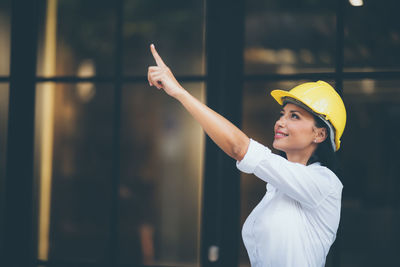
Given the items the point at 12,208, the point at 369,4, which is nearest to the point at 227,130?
the point at 369,4

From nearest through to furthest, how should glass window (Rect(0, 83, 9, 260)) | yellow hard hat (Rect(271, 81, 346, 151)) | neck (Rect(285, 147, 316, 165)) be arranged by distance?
yellow hard hat (Rect(271, 81, 346, 151)), neck (Rect(285, 147, 316, 165)), glass window (Rect(0, 83, 9, 260))

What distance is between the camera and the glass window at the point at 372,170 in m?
2.98

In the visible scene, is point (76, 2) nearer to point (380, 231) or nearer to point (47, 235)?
point (47, 235)

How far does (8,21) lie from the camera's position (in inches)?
137

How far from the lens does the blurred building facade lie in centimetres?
277

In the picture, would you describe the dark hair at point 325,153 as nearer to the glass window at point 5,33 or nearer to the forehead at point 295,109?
the forehead at point 295,109

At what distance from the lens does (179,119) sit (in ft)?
16.0

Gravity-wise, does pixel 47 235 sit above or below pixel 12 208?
below

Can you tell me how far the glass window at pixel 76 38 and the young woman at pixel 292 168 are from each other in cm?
241

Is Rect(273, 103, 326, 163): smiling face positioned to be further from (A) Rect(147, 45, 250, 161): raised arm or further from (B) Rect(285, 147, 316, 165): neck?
(A) Rect(147, 45, 250, 161): raised arm

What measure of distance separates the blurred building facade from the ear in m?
0.78

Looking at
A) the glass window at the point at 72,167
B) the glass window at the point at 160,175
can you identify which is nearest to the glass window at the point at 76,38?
the glass window at the point at 72,167

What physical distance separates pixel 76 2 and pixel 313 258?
3716mm

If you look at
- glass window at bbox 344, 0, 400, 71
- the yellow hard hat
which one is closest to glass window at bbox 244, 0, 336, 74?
glass window at bbox 344, 0, 400, 71
